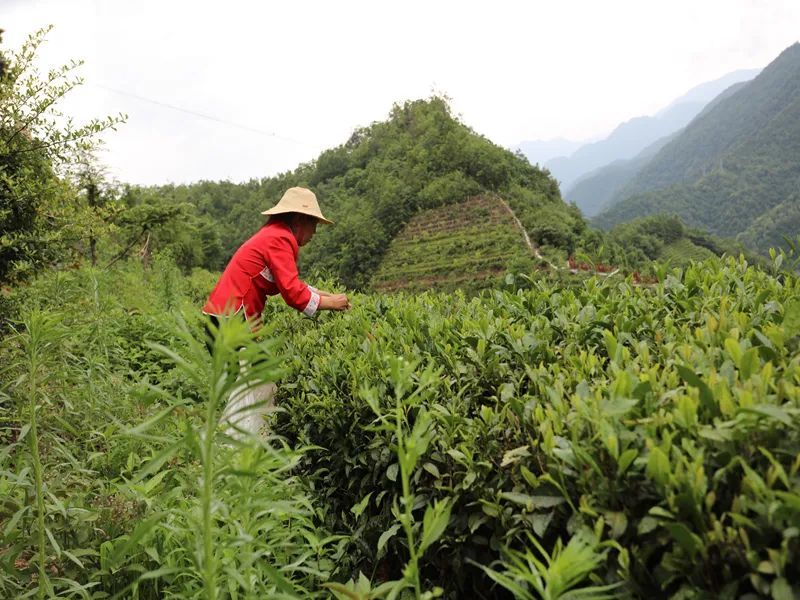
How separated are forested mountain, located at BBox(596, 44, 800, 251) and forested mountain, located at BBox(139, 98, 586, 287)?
55.3m

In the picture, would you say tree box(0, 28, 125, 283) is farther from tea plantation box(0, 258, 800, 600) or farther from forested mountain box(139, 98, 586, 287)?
forested mountain box(139, 98, 586, 287)

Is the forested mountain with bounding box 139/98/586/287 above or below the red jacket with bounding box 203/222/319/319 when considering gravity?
above

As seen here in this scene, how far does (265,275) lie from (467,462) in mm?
2508

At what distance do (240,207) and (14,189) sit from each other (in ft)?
223

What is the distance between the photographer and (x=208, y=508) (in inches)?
43.1

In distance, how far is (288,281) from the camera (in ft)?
11.7

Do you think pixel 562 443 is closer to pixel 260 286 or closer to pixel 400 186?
pixel 260 286

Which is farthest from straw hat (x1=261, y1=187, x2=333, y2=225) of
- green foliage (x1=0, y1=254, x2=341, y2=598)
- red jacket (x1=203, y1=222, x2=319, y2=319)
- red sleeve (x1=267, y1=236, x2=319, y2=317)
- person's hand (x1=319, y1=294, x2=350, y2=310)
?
green foliage (x1=0, y1=254, x2=341, y2=598)

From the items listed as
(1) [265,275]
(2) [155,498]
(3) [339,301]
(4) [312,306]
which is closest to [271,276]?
Result: (1) [265,275]

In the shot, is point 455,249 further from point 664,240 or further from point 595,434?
point 595,434

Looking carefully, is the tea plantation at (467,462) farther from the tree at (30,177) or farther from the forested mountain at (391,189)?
the forested mountain at (391,189)

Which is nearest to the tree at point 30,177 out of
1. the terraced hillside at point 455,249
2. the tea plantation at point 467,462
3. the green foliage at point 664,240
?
the tea plantation at point 467,462

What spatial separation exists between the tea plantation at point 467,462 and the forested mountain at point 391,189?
35.9 m

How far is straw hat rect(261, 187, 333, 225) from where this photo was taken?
3.81 meters
